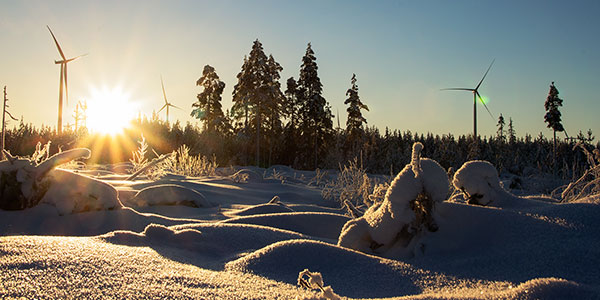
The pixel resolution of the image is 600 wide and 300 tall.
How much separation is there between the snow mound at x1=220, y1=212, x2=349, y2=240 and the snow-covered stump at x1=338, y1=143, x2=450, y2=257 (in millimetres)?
1191

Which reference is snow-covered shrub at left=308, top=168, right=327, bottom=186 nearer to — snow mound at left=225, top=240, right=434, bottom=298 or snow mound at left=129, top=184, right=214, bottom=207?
snow mound at left=129, top=184, right=214, bottom=207

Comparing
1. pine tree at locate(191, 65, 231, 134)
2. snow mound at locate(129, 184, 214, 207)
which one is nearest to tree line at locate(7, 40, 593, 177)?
pine tree at locate(191, 65, 231, 134)

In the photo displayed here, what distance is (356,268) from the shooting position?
170 cm

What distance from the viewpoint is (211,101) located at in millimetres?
31125

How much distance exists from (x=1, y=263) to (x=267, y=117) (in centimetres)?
3046

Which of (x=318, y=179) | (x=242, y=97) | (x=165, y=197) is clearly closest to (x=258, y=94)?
(x=242, y=97)

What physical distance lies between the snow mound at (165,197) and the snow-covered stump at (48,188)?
→ 2.94 ft

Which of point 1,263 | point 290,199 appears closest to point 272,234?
point 1,263

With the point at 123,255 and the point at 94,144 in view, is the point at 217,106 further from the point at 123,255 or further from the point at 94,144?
the point at 123,255

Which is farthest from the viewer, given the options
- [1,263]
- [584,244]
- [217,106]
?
[217,106]

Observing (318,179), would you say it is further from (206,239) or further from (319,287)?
(319,287)

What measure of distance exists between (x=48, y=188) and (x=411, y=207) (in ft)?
8.74

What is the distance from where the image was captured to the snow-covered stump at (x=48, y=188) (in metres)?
2.90

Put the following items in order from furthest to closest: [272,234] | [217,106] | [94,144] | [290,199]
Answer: [217,106], [94,144], [290,199], [272,234]
